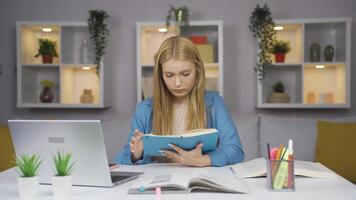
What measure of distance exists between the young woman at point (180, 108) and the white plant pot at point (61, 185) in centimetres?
60

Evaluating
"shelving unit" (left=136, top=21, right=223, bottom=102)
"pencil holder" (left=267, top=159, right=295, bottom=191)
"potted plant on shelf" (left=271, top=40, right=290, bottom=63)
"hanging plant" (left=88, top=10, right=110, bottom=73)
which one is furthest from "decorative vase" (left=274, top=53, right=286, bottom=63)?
"pencil holder" (left=267, top=159, right=295, bottom=191)

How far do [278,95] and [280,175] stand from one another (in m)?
2.31

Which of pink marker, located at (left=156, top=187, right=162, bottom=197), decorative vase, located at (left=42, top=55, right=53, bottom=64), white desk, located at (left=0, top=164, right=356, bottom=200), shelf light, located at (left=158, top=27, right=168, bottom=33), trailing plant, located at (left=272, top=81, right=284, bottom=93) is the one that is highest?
shelf light, located at (left=158, top=27, right=168, bottom=33)

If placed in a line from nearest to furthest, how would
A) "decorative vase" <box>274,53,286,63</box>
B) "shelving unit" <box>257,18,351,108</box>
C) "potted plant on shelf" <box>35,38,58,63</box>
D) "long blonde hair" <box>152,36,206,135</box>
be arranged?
1. "long blonde hair" <box>152,36,206,135</box>
2. "shelving unit" <box>257,18,351,108</box>
3. "decorative vase" <box>274,53,286,63</box>
4. "potted plant on shelf" <box>35,38,58,63</box>

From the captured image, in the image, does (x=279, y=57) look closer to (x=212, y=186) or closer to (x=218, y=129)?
(x=218, y=129)

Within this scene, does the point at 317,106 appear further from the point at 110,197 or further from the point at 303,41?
the point at 110,197

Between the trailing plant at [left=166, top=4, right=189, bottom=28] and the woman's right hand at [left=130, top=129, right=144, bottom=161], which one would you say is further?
the trailing plant at [left=166, top=4, right=189, bottom=28]

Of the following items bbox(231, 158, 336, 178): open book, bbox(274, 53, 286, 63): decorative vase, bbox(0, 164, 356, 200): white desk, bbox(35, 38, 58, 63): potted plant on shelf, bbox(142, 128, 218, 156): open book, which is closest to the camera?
bbox(0, 164, 356, 200): white desk

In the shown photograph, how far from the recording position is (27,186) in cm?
116

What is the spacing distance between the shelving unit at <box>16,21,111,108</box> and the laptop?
2.17m

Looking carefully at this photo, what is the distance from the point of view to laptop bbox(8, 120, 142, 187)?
1.22 metres

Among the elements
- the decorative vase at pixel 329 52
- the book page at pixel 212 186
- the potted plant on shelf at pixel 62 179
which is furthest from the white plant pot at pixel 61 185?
the decorative vase at pixel 329 52

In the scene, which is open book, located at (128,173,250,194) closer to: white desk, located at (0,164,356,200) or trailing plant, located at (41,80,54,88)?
white desk, located at (0,164,356,200)

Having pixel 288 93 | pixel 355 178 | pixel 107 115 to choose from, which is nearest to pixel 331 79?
pixel 288 93
